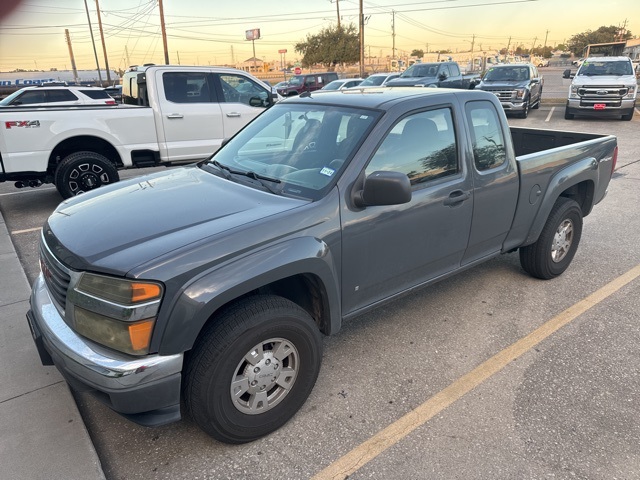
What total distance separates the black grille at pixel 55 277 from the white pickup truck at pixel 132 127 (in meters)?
4.53

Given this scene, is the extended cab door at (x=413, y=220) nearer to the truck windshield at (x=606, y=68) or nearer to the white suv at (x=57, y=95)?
the white suv at (x=57, y=95)

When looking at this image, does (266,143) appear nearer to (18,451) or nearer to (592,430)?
(18,451)

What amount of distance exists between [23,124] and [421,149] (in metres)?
5.69

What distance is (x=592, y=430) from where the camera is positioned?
267cm

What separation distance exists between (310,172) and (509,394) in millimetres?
1842

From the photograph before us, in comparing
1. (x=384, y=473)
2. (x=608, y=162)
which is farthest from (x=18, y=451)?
(x=608, y=162)

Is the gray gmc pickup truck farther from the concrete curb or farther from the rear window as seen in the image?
the rear window

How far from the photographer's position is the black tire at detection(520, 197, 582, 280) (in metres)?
4.27

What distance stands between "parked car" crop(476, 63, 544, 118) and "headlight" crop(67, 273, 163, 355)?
16.2 metres

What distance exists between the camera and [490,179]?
3553mm

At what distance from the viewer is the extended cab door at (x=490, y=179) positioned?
138 inches

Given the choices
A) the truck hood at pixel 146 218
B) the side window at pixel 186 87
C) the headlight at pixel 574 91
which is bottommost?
the headlight at pixel 574 91

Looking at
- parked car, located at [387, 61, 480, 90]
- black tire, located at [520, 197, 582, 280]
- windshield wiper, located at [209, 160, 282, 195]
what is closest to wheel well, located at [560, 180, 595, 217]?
black tire, located at [520, 197, 582, 280]

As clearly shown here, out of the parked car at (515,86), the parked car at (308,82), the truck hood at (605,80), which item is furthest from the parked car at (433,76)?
the parked car at (308,82)
